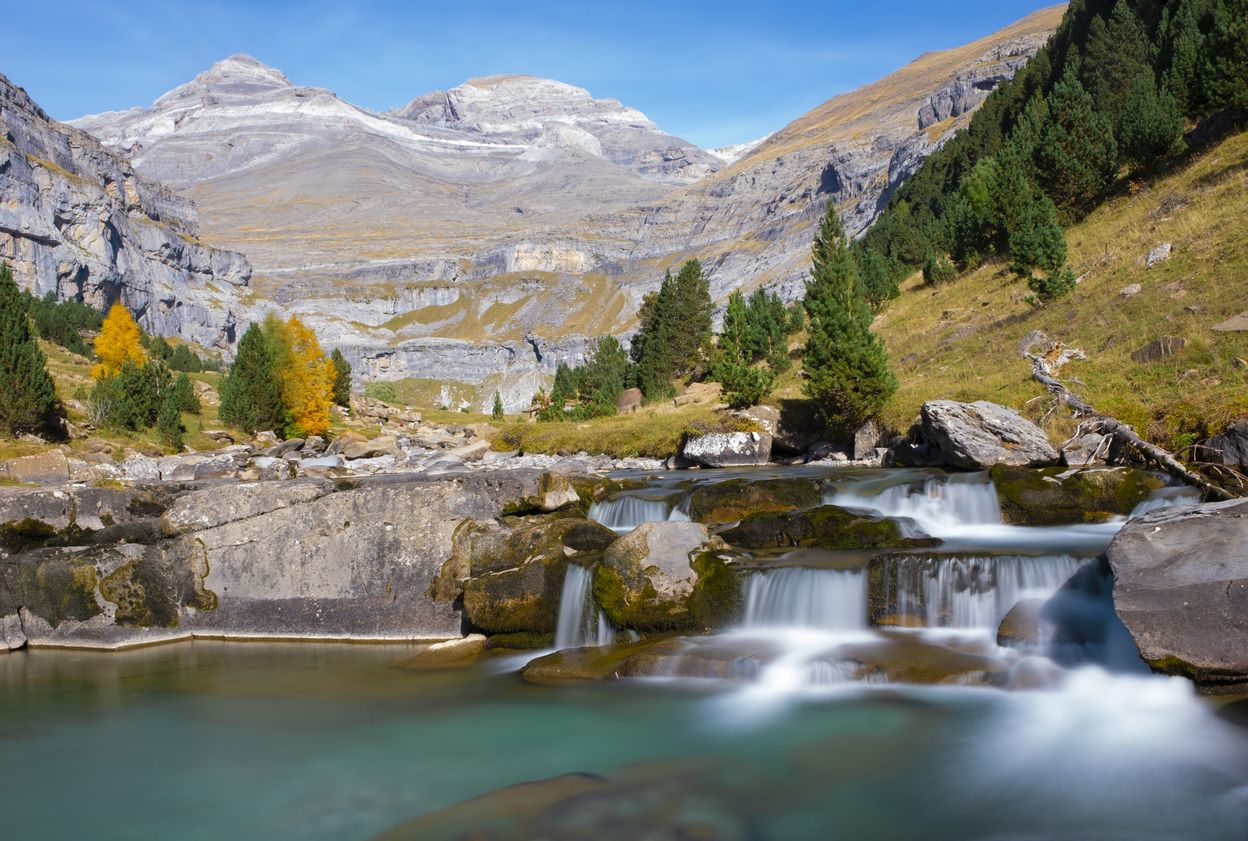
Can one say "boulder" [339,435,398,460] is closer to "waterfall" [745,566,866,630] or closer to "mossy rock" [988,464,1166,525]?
"waterfall" [745,566,866,630]

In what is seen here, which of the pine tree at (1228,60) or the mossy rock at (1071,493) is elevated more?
the pine tree at (1228,60)

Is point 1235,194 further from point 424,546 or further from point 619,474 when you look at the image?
point 424,546

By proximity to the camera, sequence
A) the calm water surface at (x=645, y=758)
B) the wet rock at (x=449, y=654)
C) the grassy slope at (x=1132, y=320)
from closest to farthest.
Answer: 1. the calm water surface at (x=645, y=758)
2. the wet rock at (x=449, y=654)
3. the grassy slope at (x=1132, y=320)

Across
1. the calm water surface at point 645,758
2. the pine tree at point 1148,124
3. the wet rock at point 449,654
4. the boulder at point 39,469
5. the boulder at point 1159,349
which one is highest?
the pine tree at point 1148,124

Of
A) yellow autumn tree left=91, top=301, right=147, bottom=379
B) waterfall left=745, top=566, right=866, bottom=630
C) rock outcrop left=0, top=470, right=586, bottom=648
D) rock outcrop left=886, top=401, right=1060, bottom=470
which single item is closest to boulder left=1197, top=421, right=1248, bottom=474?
rock outcrop left=886, top=401, right=1060, bottom=470

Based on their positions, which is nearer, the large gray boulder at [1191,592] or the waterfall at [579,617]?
the large gray boulder at [1191,592]

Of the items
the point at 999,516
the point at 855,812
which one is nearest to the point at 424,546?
the point at 855,812

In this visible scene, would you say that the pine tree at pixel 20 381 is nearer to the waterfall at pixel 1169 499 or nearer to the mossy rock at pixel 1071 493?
the mossy rock at pixel 1071 493

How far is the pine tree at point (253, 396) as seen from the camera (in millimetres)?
51125

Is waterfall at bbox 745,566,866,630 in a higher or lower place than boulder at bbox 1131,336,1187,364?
lower

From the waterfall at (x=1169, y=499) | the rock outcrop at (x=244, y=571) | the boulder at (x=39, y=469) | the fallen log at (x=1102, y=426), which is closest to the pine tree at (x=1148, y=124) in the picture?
the fallen log at (x=1102, y=426)

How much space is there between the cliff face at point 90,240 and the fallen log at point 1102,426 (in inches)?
5750

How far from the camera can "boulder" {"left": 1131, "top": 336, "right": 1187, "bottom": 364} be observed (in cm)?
1932

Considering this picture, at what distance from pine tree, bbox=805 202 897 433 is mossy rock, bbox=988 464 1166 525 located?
10.3 meters
